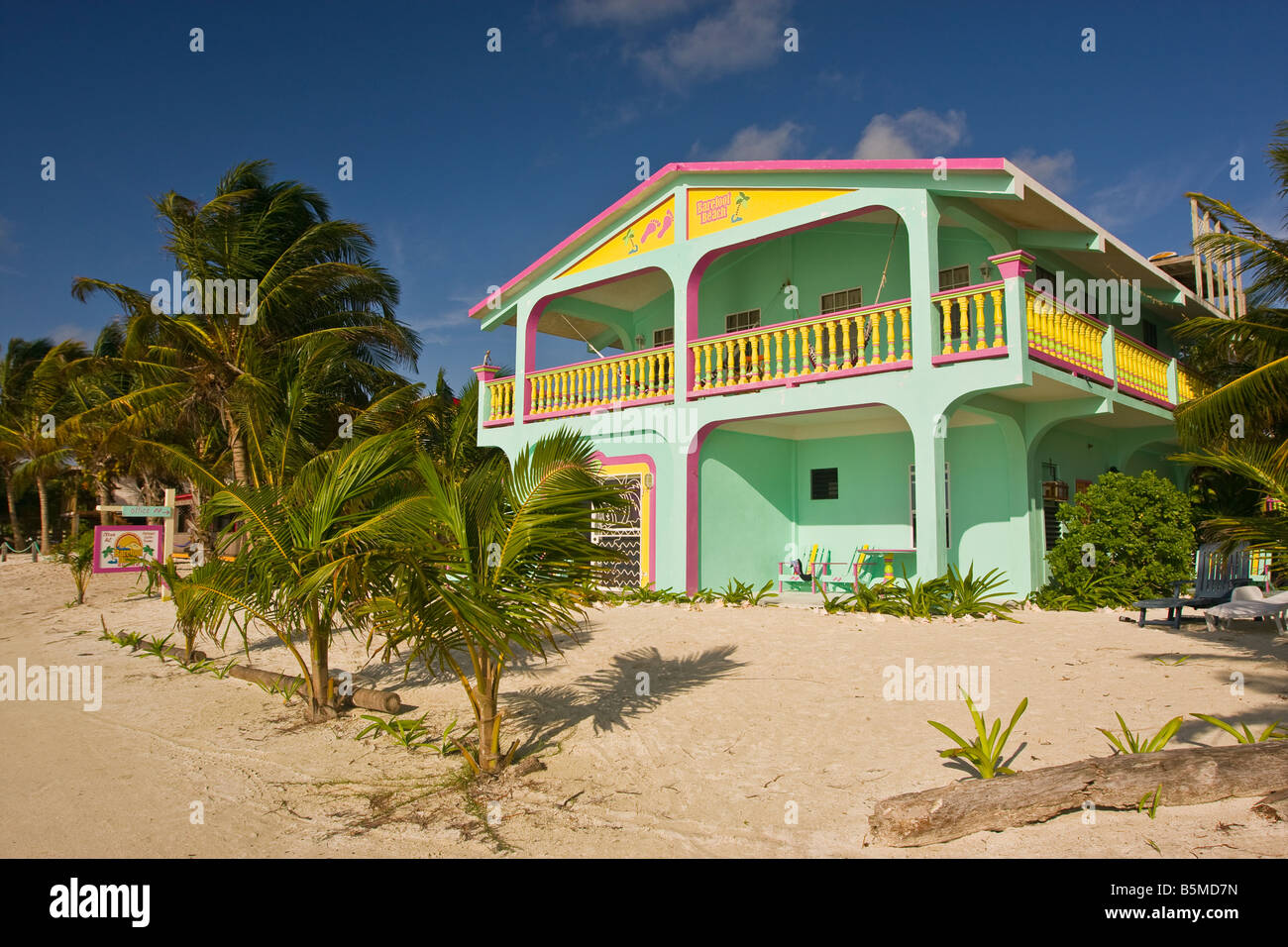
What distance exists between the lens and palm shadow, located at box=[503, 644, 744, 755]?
7.14m

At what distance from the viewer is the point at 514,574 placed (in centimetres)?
577

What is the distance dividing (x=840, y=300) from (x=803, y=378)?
117 inches

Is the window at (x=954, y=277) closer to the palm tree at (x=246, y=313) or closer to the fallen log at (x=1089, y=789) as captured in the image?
the fallen log at (x=1089, y=789)

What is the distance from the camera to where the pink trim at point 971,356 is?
10.5 meters

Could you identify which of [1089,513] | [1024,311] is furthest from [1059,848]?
[1089,513]

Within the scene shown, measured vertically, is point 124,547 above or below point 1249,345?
below

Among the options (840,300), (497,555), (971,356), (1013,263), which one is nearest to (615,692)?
(497,555)

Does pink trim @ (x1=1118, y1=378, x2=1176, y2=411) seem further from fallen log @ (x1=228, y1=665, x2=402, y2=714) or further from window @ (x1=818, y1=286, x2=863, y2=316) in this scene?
fallen log @ (x1=228, y1=665, x2=402, y2=714)

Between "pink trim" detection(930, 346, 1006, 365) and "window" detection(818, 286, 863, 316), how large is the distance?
11.6 ft

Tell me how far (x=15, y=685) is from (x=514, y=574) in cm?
881

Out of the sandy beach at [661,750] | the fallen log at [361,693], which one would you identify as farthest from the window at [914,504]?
the fallen log at [361,693]

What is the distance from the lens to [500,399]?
17.5 meters

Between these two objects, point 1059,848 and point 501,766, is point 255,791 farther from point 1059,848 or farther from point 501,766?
point 1059,848

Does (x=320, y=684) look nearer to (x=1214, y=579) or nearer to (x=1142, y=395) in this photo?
(x=1214, y=579)
